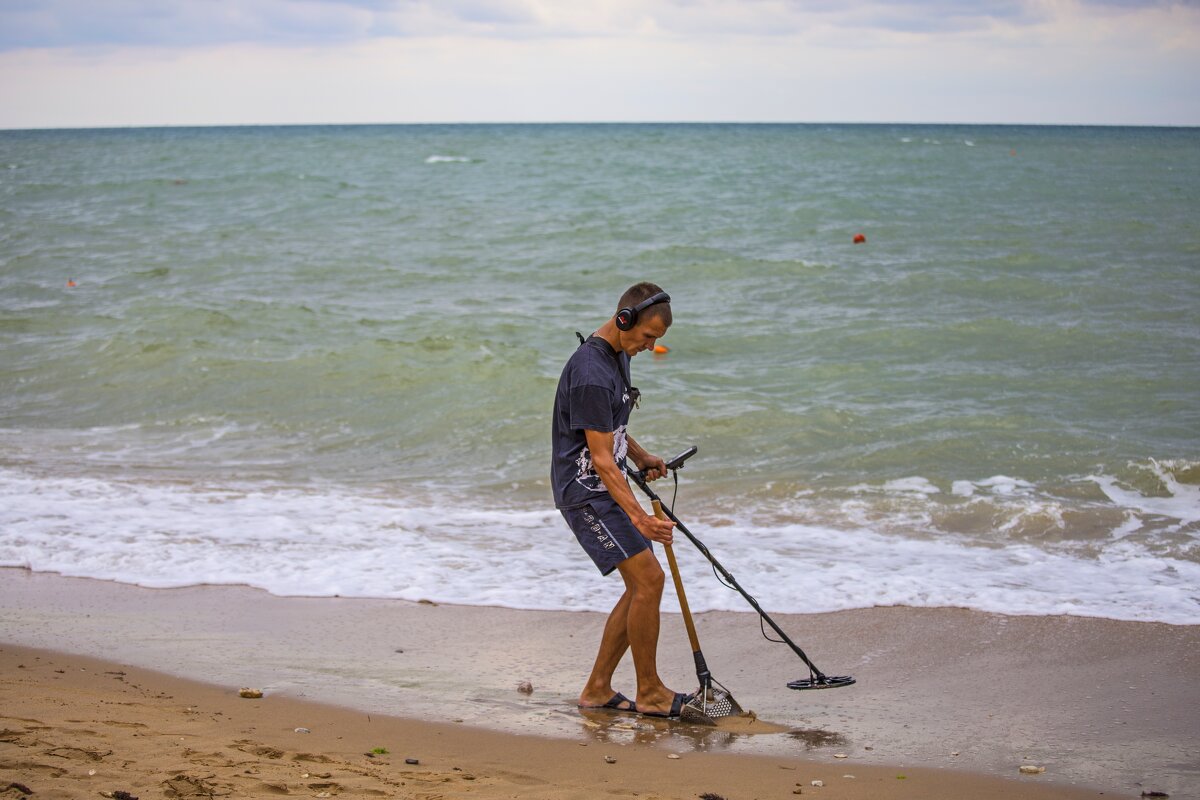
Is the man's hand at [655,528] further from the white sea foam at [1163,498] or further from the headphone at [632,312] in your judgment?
the white sea foam at [1163,498]

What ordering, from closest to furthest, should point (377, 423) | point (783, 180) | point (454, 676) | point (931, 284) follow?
point (454, 676)
point (377, 423)
point (931, 284)
point (783, 180)

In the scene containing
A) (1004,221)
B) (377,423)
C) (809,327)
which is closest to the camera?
(377,423)

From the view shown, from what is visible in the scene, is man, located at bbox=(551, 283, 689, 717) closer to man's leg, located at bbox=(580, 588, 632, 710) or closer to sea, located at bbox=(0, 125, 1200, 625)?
man's leg, located at bbox=(580, 588, 632, 710)

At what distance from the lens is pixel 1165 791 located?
3.93 meters

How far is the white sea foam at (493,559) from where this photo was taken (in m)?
6.16

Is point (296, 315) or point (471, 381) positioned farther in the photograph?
point (296, 315)

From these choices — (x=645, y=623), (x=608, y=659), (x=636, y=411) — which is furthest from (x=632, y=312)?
(x=636, y=411)

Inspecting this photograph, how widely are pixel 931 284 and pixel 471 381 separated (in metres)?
7.89

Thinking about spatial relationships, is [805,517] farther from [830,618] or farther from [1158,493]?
[1158,493]

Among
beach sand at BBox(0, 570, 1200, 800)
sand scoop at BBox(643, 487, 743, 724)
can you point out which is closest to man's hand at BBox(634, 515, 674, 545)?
sand scoop at BBox(643, 487, 743, 724)

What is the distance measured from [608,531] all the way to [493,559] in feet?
7.85

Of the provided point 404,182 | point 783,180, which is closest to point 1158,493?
point 783,180

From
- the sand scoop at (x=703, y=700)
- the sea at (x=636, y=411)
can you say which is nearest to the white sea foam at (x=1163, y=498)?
the sea at (x=636, y=411)

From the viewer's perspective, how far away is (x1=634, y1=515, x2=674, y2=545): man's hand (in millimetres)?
4328
